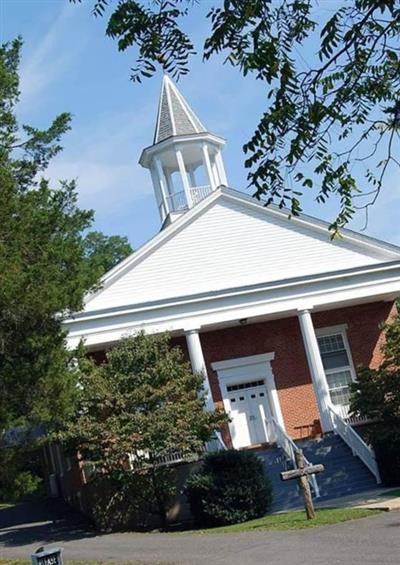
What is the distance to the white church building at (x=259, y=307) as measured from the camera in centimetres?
2677

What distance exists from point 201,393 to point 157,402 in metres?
2.39

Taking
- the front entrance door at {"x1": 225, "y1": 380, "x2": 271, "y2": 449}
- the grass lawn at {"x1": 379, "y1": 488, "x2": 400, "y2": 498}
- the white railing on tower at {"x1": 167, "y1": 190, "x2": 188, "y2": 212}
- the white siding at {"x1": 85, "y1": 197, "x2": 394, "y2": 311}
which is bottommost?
the grass lawn at {"x1": 379, "y1": 488, "x2": 400, "y2": 498}

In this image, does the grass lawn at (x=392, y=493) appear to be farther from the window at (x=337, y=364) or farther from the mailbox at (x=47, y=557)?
the mailbox at (x=47, y=557)

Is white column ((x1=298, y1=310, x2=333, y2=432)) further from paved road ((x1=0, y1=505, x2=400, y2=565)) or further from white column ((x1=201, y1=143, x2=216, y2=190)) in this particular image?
paved road ((x1=0, y1=505, x2=400, y2=565))

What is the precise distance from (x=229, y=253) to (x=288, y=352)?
4128mm

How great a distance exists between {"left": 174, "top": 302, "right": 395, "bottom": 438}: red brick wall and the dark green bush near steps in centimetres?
762

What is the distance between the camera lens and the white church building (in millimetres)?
26766

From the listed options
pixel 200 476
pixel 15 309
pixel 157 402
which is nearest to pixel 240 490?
pixel 200 476

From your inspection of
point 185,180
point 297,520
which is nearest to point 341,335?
point 185,180

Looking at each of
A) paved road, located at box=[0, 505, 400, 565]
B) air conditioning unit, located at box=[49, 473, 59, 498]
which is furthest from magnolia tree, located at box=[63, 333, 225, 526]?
air conditioning unit, located at box=[49, 473, 59, 498]

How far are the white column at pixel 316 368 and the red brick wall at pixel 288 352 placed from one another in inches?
79.3


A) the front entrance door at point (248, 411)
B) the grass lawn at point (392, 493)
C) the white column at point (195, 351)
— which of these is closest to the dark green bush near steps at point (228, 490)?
the grass lawn at point (392, 493)

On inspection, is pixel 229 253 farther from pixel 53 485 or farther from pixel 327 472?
pixel 53 485

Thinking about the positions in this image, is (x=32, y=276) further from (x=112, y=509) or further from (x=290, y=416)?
(x=290, y=416)
